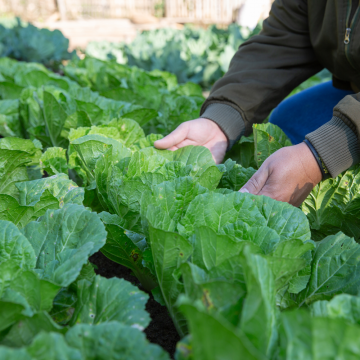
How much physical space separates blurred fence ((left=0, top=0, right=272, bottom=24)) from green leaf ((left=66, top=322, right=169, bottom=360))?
2088 centimetres

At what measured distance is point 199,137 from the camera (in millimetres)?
2164

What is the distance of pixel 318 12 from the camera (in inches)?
82.4

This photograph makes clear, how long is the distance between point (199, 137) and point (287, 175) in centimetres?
73

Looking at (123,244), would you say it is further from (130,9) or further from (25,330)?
(130,9)

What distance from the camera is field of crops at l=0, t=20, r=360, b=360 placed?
2.65 feet

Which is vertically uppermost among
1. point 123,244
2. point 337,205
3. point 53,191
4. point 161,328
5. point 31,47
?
point 53,191

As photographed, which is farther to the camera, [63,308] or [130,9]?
[130,9]

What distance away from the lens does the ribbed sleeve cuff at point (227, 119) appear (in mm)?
2209

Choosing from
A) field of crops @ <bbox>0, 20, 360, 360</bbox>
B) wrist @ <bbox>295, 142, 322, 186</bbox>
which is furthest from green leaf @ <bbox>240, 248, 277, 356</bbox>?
wrist @ <bbox>295, 142, 322, 186</bbox>

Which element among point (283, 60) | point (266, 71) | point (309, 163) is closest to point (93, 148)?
point (309, 163)

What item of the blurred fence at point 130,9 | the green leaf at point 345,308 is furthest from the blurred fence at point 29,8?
the green leaf at point 345,308

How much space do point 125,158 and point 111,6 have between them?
25.2 m

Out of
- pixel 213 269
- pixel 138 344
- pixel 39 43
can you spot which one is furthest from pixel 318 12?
pixel 39 43

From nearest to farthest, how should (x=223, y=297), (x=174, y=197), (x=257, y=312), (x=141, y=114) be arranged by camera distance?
(x=257, y=312) → (x=223, y=297) → (x=174, y=197) → (x=141, y=114)
